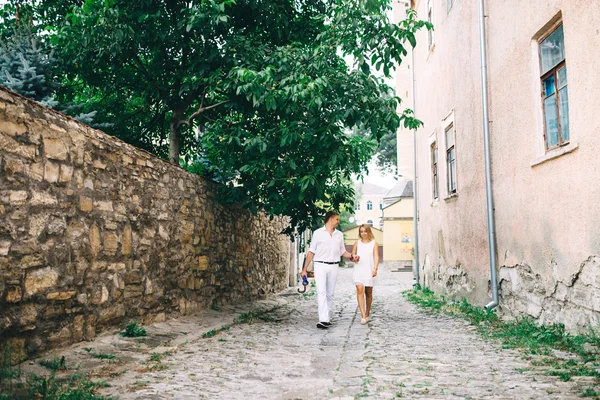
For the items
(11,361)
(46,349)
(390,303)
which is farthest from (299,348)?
(390,303)

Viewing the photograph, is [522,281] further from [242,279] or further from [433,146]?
[433,146]

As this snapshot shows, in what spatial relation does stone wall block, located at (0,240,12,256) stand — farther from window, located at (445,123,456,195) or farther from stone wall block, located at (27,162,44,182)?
window, located at (445,123,456,195)

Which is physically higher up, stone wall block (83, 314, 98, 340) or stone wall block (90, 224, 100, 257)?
stone wall block (90, 224, 100, 257)

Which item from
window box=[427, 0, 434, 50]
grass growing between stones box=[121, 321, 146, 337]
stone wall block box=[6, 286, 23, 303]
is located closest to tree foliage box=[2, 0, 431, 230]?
grass growing between stones box=[121, 321, 146, 337]

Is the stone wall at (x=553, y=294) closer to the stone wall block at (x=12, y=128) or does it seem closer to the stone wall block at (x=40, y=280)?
the stone wall block at (x=40, y=280)

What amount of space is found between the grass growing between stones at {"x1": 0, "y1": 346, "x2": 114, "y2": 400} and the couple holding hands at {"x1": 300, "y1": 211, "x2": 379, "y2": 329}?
14.7 feet

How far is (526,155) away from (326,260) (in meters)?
3.19

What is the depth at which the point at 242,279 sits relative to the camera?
11258 mm

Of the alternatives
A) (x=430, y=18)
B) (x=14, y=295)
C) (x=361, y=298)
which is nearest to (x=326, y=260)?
(x=361, y=298)

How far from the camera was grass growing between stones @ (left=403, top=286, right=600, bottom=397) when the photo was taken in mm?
4621

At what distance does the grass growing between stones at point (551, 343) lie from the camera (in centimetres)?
462

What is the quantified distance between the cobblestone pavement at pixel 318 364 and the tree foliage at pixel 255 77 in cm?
227

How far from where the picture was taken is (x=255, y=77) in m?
7.57

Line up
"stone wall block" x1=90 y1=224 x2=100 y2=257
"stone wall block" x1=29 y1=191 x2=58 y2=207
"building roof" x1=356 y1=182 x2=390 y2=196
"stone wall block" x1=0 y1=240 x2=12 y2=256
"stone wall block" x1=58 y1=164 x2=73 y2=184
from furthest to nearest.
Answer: "building roof" x1=356 y1=182 x2=390 y2=196, "stone wall block" x1=90 y1=224 x2=100 y2=257, "stone wall block" x1=58 y1=164 x2=73 y2=184, "stone wall block" x1=29 y1=191 x2=58 y2=207, "stone wall block" x1=0 y1=240 x2=12 y2=256
